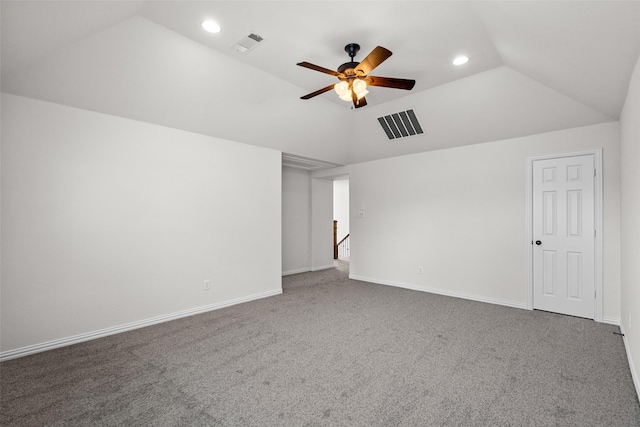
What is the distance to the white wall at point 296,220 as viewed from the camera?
6.71 meters

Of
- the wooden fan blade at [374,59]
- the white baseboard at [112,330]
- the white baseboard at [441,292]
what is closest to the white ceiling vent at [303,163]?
the white baseboard at [441,292]

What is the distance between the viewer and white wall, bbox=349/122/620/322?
12.2ft

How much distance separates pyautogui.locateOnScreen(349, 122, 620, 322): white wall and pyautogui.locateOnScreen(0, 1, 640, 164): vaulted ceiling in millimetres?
328

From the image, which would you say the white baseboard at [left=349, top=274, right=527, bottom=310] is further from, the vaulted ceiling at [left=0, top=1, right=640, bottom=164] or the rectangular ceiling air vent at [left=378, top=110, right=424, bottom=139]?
the rectangular ceiling air vent at [left=378, top=110, right=424, bottom=139]

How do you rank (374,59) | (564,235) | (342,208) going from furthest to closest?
(342,208)
(564,235)
(374,59)

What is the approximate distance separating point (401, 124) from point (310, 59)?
2109mm

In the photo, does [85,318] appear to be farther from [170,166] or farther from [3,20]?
[3,20]

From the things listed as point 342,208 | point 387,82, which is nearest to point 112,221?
point 387,82

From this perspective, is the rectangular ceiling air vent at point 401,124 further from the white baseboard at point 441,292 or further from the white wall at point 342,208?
the white wall at point 342,208

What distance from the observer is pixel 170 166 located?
386cm

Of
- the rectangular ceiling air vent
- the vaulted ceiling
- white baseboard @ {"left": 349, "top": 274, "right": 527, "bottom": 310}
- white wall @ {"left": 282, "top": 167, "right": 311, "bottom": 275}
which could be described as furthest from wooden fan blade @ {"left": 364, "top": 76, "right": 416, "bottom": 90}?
white wall @ {"left": 282, "top": 167, "right": 311, "bottom": 275}

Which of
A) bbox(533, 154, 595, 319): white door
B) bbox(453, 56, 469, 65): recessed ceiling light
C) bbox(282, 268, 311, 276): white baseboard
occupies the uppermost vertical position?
bbox(453, 56, 469, 65): recessed ceiling light

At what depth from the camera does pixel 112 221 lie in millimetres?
Answer: 3379

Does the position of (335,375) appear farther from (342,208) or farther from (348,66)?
(342,208)
